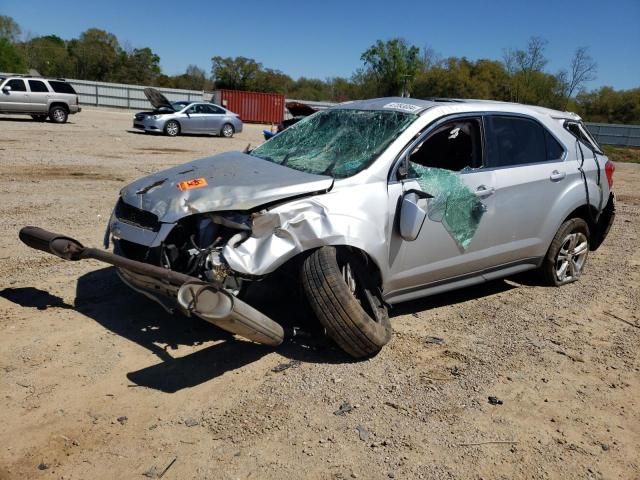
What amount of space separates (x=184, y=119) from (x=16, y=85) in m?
6.14

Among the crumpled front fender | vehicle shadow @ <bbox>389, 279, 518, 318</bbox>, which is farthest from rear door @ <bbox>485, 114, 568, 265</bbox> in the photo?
the crumpled front fender

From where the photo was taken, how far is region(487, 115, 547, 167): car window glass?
486 centimetres

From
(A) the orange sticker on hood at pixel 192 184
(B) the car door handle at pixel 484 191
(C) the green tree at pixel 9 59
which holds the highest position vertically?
(C) the green tree at pixel 9 59

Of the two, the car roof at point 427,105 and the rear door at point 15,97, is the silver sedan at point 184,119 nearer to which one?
the rear door at point 15,97

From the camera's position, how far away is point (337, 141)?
4.62 meters

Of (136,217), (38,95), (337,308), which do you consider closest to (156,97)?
(38,95)

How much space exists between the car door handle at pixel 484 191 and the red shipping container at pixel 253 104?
35340mm

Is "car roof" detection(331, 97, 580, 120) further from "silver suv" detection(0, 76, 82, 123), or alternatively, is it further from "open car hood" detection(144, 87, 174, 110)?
"silver suv" detection(0, 76, 82, 123)

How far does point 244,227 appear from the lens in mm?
3594

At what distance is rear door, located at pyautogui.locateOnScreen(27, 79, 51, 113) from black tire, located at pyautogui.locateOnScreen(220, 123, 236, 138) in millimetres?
6741

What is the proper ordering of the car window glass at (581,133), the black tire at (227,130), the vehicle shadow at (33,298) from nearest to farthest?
the vehicle shadow at (33,298) < the car window glass at (581,133) < the black tire at (227,130)

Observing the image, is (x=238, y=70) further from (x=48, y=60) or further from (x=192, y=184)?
(x=192, y=184)

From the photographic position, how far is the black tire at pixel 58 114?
22.4 metres

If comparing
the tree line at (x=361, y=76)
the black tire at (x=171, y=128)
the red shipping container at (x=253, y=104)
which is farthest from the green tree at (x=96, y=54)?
the black tire at (x=171, y=128)
